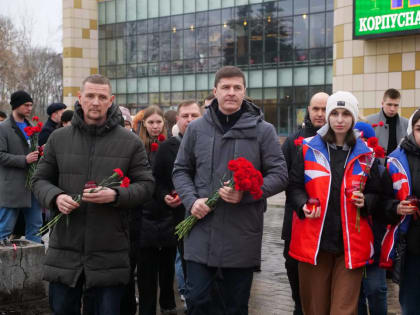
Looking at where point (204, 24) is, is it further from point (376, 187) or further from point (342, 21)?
point (376, 187)

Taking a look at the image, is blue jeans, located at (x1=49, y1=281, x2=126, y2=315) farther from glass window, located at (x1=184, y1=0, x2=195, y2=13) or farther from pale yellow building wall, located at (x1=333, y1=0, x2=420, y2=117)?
glass window, located at (x1=184, y1=0, x2=195, y2=13)

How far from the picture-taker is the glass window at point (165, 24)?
144ft

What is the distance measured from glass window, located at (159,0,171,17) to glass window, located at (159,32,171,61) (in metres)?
1.48

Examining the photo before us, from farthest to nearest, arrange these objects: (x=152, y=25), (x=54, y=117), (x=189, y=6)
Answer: (x=152, y=25), (x=189, y=6), (x=54, y=117)

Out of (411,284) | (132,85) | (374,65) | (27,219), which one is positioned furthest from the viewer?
(132,85)

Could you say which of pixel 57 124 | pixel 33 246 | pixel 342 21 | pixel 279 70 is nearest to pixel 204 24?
pixel 279 70

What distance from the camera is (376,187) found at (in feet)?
14.7

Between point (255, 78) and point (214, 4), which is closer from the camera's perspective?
point (255, 78)

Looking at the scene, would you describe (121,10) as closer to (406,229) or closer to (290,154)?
(290,154)

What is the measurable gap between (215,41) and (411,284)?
38.3 m

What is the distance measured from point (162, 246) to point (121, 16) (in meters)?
42.4

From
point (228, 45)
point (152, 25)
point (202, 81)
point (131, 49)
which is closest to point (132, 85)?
point (131, 49)

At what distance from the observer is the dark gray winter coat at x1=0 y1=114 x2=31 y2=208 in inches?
309

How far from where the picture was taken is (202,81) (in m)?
41.9
